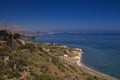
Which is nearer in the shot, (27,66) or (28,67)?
(28,67)

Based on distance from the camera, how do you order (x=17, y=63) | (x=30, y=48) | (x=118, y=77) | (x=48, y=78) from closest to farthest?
(x=48, y=78) < (x=17, y=63) < (x=30, y=48) < (x=118, y=77)

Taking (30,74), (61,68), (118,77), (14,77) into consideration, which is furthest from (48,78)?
(118,77)

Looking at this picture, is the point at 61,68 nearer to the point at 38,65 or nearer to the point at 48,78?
the point at 38,65

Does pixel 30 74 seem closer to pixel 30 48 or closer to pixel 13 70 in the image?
pixel 13 70

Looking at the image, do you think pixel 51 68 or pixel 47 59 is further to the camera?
pixel 47 59

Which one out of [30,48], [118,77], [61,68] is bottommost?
[118,77]

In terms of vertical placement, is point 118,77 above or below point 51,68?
below

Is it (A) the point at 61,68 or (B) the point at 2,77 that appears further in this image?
(A) the point at 61,68

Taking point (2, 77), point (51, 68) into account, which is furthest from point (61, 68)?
point (2, 77)

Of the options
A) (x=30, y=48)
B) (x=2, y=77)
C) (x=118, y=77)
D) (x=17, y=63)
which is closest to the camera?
(x=2, y=77)
